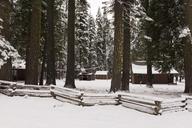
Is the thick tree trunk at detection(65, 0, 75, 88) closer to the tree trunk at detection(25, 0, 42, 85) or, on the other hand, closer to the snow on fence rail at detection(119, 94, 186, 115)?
the tree trunk at detection(25, 0, 42, 85)

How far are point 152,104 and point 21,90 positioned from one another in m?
7.18

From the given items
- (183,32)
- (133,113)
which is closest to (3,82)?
(133,113)

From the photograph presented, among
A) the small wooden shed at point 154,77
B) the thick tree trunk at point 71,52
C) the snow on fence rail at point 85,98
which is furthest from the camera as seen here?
the small wooden shed at point 154,77

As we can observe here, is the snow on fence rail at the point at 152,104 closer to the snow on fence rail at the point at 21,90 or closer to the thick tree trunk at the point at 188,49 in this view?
the snow on fence rail at the point at 21,90

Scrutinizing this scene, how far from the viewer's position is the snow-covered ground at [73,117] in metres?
12.9

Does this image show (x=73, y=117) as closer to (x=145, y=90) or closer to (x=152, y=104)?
(x=152, y=104)

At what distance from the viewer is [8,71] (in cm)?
2164

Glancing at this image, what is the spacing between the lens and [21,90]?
62.8 feet

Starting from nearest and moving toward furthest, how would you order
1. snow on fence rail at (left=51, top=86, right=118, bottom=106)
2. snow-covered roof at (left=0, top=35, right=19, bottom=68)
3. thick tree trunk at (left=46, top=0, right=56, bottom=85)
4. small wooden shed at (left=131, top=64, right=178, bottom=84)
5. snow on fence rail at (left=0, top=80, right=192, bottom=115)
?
snow on fence rail at (left=0, top=80, right=192, bottom=115)
snow on fence rail at (left=51, top=86, right=118, bottom=106)
snow-covered roof at (left=0, top=35, right=19, bottom=68)
thick tree trunk at (left=46, top=0, right=56, bottom=85)
small wooden shed at (left=131, top=64, right=178, bottom=84)

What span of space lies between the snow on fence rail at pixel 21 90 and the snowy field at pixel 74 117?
1.24 meters

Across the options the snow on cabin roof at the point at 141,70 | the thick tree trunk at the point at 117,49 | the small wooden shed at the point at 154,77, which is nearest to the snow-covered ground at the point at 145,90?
the thick tree trunk at the point at 117,49

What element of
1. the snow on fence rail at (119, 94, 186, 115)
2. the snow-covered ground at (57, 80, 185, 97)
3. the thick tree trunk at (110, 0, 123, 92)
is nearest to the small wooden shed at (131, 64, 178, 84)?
the snow-covered ground at (57, 80, 185, 97)

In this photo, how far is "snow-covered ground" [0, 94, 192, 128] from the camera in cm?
1286

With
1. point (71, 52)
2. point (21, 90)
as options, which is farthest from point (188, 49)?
point (21, 90)
